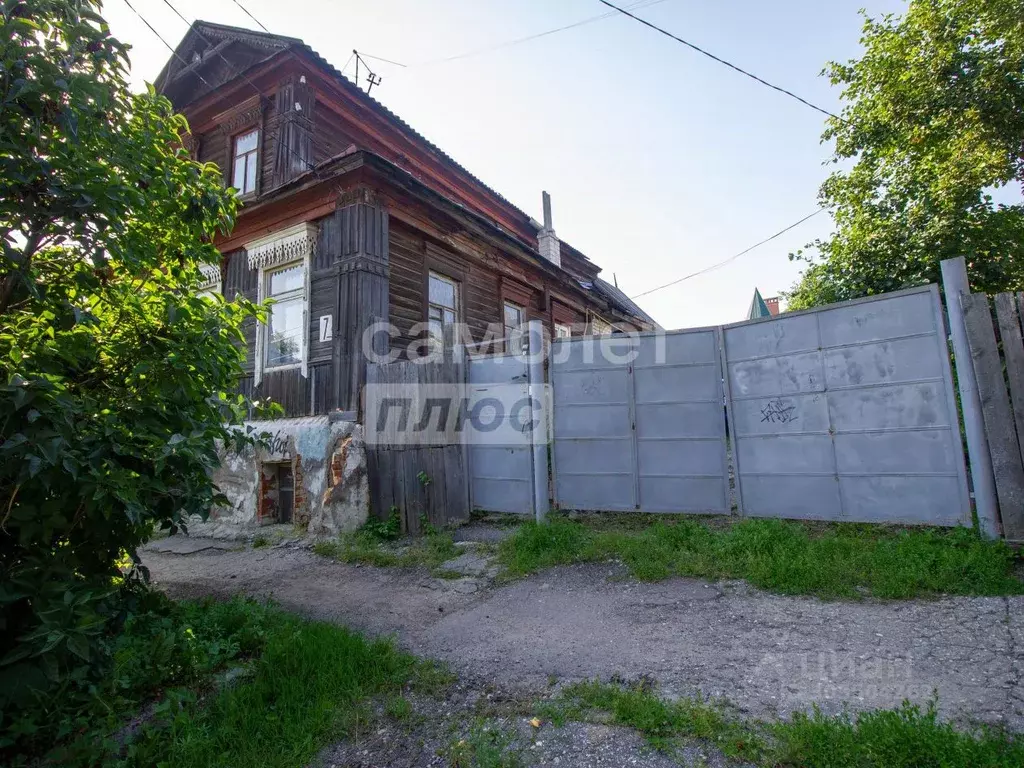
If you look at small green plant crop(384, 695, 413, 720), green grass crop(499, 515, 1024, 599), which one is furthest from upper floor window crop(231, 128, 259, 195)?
small green plant crop(384, 695, 413, 720)

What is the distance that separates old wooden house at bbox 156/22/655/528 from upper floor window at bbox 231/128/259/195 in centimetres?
3

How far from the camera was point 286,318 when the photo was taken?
871 cm

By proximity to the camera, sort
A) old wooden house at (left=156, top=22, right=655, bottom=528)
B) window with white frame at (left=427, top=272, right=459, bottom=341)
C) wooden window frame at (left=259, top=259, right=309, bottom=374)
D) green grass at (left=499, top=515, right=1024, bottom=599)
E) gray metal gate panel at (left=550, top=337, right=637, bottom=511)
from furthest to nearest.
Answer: window with white frame at (left=427, top=272, right=459, bottom=341) → wooden window frame at (left=259, top=259, right=309, bottom=374) → old wooden house at (left=156, top=22, right=655, bottom=528) → gray metal gate panel at (left=550, top=337, right=637, bottom=511) → green grass at (left=499, top=515, right=1024, bottom=599)

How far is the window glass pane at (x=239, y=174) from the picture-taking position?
10.1 m

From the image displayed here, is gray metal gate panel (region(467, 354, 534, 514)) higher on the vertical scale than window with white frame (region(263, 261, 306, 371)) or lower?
lower

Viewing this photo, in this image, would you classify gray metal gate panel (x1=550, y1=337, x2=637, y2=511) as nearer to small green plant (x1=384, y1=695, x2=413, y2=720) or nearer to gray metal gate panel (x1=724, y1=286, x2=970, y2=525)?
gray metal gate panel (x1=724, y1=286, x2=970, y2=525)

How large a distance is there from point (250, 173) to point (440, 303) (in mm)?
4681

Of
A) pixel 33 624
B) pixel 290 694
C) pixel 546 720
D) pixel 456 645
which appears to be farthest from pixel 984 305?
pixel 33 624

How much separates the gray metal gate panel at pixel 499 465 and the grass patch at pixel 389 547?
2.64 feet

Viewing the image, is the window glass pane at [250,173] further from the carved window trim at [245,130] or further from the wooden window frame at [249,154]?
the carved window trim at [245,130]

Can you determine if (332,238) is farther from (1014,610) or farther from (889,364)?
(1014,610)

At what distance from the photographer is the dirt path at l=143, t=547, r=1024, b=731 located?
259 centimetres

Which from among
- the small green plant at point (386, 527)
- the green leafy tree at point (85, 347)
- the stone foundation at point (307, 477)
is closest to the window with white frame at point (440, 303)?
the stone foundation at point (307, 477)

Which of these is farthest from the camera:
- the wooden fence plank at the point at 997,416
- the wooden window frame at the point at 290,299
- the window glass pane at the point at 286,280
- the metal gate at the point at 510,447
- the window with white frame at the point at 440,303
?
the window with white frame at the point at 440,303
